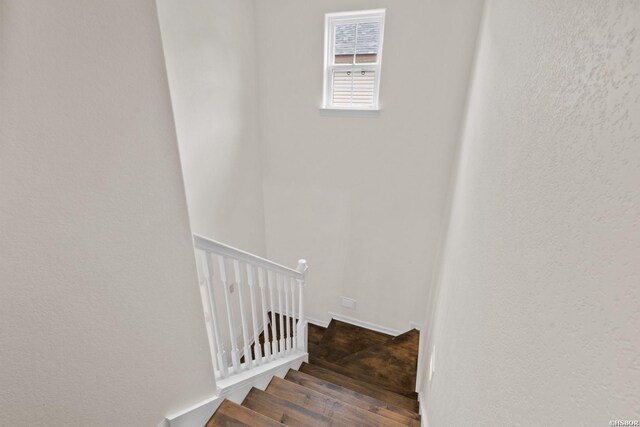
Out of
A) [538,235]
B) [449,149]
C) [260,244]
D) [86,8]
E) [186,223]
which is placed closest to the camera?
[538,235]

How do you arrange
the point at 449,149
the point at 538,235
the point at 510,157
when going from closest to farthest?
1. the point at 538,235
2. the point at 510,157
3. the point at 449,149

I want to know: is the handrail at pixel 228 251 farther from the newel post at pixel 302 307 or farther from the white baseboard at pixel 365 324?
the white baseboard at pixel 365 324

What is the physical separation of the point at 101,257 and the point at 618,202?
1.20 meters

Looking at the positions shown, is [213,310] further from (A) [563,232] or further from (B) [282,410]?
(A) [563,232]

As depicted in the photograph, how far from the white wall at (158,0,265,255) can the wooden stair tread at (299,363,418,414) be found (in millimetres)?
1441

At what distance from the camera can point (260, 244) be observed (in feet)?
12.4

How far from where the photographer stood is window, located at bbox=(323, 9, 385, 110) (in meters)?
2.76

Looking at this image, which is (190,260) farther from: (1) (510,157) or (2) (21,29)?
(1) (510,157)

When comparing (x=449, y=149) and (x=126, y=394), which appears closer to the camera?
(x=126, y=394)

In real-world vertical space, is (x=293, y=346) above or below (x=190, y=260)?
below

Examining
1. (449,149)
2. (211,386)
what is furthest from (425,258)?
(211,386)

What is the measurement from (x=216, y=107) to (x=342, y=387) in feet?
8.36

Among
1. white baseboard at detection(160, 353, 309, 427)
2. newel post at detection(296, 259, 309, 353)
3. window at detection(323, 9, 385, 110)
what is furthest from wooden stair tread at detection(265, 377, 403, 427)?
window at detection(323, 9, 385, 110)

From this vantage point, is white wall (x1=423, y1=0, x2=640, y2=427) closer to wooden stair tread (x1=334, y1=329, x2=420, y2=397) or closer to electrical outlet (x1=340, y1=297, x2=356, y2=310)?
wooden stair tread (x1=334, y1=329, x2=420, y2=397)
